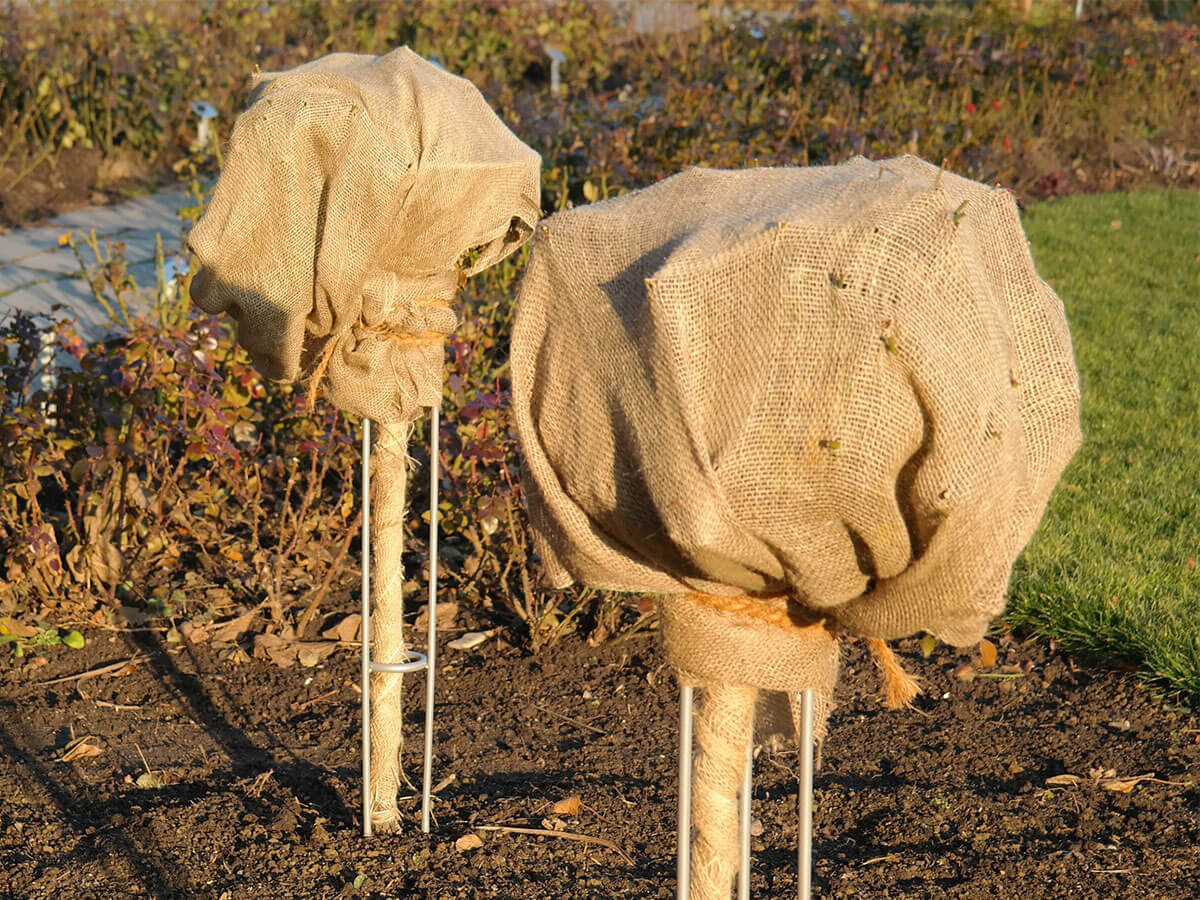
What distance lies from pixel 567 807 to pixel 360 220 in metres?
1.32

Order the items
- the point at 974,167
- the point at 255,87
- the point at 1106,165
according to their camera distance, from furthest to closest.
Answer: the point at 1106,165 < the point at 974,167 < the point at 255,87

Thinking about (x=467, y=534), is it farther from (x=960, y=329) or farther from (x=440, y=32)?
(x=440, y=32)

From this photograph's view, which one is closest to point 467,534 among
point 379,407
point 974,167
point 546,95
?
point 379,407

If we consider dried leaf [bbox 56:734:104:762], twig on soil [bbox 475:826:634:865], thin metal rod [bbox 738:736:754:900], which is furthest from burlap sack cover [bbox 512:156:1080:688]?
dried leaf [bbox 56:734:104:762]

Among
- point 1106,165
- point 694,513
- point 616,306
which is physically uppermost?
point 616,306

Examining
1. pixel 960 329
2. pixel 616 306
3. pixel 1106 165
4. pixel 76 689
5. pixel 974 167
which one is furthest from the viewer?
pixel 1106 165

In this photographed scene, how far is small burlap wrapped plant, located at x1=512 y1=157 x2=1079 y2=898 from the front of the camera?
1312mm

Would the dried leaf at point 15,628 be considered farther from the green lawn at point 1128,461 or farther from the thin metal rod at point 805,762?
the green lawn at point 1128,461

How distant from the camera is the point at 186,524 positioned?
388 cm

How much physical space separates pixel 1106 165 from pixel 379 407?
929 cm

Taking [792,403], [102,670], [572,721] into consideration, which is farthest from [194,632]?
[792,403]

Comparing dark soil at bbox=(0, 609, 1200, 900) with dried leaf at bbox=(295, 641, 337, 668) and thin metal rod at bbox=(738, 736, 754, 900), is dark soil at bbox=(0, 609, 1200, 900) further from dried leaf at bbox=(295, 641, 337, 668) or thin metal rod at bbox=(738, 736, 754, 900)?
thin metal rod at bbox=(738, 736, 754, 900)

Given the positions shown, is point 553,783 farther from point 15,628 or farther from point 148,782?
point 15,628

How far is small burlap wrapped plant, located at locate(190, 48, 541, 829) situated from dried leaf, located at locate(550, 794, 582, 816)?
35.7 inches
